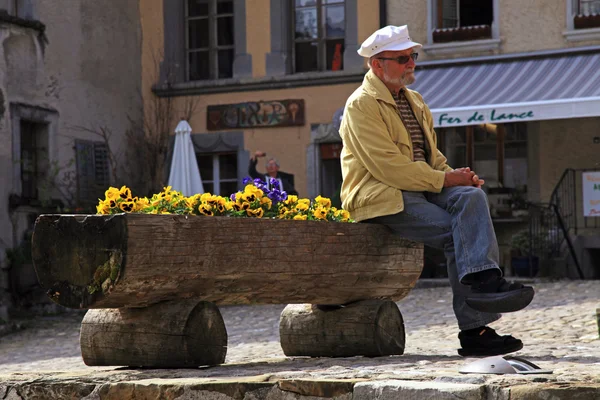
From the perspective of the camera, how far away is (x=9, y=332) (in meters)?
14.5

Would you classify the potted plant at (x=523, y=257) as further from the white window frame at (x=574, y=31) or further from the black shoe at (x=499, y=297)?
the black shoe at (x=499, y=297)

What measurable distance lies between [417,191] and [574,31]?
12.5 metres

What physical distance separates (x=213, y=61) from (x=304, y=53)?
1.61 m

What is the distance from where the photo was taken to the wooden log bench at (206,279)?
5387mm

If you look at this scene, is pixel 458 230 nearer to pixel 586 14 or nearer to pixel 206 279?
pixel 206 279

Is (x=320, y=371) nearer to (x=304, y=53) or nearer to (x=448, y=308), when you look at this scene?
(x=448, y=308)

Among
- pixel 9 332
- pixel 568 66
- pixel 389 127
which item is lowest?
pixel 9 332

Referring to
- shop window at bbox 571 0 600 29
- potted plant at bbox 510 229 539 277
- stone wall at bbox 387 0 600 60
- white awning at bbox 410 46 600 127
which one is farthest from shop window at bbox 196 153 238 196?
shop window at bbox 571 0 600 29

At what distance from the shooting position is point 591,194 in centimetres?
1734

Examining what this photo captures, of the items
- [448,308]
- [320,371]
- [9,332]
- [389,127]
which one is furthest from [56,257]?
[9,332]

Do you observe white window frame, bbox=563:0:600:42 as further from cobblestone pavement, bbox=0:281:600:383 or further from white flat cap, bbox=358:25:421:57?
white flat cap, bbox=358:25:421:57

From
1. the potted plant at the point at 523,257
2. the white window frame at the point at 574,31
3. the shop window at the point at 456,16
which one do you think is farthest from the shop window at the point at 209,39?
the potted plant at the point at 523,257

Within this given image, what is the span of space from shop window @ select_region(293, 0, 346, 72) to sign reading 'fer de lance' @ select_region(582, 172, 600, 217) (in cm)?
433

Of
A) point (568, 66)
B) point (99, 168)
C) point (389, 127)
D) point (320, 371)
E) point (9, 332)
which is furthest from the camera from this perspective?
point (99, 168)
